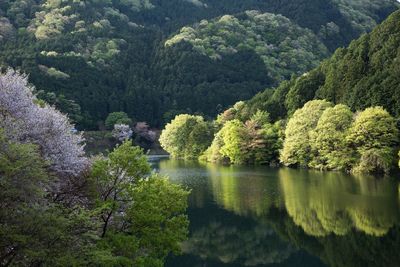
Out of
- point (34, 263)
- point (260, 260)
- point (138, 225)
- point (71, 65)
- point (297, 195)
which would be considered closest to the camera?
point (34, 263)

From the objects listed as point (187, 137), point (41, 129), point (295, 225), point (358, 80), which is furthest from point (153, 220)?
point (187, 137)

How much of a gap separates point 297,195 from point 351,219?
9.51m

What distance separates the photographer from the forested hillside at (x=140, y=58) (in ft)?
434

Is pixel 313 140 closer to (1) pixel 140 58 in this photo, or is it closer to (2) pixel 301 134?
(2) pixel 301 134

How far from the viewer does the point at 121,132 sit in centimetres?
11469

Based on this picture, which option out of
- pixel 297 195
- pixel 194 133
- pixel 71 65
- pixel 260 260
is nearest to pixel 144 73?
pixel 71 65

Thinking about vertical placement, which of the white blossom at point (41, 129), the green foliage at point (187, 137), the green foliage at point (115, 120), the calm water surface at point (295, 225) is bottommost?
the calm water surface at point (295, 225)

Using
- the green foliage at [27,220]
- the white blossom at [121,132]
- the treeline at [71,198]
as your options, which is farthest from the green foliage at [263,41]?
the green foliage at [27,220]

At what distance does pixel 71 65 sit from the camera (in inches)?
5482

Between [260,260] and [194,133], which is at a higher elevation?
[194,133]

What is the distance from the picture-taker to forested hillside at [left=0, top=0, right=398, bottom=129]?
132 m

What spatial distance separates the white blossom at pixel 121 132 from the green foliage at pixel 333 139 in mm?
59091

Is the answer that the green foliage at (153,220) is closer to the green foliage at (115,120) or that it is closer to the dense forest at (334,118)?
the dense forest at (334,118)

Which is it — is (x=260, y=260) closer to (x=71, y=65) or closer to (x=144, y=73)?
(x=71, y=65)
